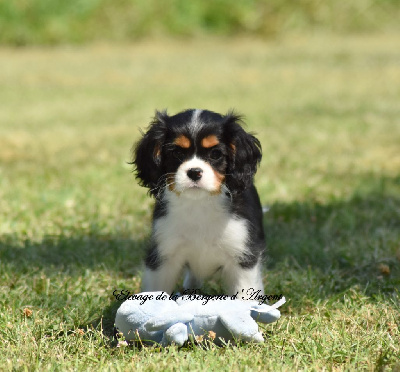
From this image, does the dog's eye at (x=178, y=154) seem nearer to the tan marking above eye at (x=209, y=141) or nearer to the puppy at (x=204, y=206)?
the puppy at (x=204, y=206)

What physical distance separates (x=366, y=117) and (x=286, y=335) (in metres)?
7.51

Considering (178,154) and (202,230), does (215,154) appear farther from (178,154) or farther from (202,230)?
(202,230)

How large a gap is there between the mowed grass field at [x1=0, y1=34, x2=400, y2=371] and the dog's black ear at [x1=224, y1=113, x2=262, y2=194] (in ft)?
2.57

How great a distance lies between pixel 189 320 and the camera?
325cm

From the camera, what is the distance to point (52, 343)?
128 inches

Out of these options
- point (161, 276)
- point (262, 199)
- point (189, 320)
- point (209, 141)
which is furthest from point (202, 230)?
point (262, 199)

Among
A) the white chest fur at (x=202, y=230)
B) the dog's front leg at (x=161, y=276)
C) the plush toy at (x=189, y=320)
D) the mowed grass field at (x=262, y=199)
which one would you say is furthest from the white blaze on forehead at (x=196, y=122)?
the mowed grass field at (x=262, y=199)

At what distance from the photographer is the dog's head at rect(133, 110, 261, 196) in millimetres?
3498

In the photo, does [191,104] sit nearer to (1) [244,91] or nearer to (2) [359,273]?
(1) [244,91]

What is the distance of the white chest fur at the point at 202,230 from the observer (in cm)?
370

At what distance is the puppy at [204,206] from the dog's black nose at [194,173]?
133 millimetres

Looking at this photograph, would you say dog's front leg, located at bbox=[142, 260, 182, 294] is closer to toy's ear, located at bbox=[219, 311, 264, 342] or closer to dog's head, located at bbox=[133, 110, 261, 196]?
dog's head, located at bbox=[133, 110, 261, 196]

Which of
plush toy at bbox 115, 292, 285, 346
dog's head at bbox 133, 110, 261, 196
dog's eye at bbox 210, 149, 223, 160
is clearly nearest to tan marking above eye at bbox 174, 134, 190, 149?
dog's head at bbox 133, 110, 261, 196

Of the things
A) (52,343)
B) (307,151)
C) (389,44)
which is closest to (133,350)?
(52,343)
